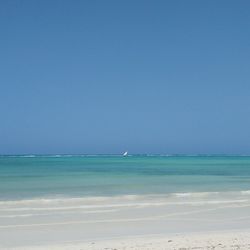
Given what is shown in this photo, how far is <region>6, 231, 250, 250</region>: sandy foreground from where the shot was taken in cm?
990

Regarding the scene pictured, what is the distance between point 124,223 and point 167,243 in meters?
3.03

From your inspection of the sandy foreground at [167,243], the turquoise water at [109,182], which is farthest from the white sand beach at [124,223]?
the turquoise water at [109,182]

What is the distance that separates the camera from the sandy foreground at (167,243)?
9898 mm

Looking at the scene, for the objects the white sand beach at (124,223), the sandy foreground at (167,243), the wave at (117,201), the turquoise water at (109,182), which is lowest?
the sandy foreground at (167,243)

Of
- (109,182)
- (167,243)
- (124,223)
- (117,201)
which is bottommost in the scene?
(167,243)

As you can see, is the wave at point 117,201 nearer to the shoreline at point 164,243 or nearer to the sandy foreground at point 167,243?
the shoreline at point 164,243

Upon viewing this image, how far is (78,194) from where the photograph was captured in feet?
72.0

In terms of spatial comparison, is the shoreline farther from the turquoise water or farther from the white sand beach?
the turquoise water

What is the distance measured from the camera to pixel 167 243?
10375 mm

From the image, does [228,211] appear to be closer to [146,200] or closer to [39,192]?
[146,200]

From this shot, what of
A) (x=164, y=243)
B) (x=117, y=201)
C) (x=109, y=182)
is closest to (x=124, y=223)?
(x=164, y=243)

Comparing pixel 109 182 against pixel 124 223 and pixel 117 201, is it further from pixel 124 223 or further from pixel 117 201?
pixel 124 223

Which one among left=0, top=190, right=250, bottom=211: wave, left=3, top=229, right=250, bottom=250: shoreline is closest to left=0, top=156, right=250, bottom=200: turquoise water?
left=0, top=190, right=250, bottom=211: wave

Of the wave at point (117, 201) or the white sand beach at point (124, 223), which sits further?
the wave at point (117, 201)
